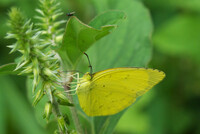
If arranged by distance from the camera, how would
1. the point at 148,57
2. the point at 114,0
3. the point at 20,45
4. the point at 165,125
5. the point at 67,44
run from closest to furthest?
the point at 20,45 → the point at 67,44 → the point at 148,57 → the point at 114,0 → the point at 165,125

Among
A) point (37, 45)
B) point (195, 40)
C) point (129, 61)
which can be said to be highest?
point (37, 45)

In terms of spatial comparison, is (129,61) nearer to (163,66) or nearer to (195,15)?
(163,66)

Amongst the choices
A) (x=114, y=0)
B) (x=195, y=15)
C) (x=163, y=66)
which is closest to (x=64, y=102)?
(x=114, y=0)

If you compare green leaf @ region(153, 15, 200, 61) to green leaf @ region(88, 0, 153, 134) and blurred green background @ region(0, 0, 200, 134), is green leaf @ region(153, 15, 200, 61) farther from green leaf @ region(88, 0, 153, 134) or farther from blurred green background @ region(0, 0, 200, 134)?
green leaf @ region(88, 0, 153, 134)

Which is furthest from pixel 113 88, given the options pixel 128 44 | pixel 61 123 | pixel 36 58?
pixel 36 58

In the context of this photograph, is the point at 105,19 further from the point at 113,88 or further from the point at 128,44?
the point at 128,44

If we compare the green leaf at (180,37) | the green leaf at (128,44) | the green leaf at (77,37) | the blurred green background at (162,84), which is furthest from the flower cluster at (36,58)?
the green leaf at (180,37)

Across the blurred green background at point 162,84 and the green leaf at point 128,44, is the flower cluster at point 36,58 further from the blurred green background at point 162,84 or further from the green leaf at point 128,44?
the blurred green background at point 162,84
